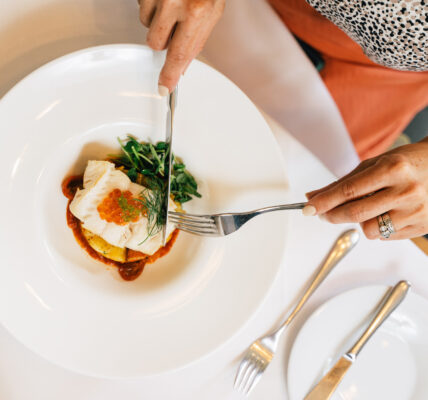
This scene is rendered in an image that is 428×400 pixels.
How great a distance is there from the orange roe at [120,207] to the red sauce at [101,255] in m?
0.09

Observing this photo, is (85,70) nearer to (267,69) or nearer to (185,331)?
(267,69)

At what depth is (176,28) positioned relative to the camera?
90 cm

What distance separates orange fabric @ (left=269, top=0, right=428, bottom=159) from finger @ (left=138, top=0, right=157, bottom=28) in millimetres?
538

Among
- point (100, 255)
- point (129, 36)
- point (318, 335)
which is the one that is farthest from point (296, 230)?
point (129, 36)

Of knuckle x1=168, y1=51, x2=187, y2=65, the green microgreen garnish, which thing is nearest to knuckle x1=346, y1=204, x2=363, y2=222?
the green microgreen garnish

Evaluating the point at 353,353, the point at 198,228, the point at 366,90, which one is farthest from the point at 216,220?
the point at 366,90

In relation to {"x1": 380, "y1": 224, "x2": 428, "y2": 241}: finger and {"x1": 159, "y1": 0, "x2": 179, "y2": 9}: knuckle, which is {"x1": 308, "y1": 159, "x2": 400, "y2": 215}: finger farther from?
{"x1": 159, "y1": 0, "x2": 179, "y2": 9}: knuckle

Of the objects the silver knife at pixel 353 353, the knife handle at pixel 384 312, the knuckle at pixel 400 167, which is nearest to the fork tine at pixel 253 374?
the silver knife at pixel 353 353

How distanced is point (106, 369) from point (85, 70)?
2.25ft

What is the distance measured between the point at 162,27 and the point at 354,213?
0.58 m

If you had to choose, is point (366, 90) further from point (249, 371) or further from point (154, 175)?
point (249, 371)

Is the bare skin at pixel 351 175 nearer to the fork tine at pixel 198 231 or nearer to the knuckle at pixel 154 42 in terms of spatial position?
the knuckle at pixel 154 42

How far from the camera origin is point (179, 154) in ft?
3.54

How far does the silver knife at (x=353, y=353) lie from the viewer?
1099 mm
